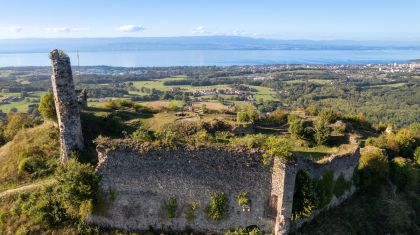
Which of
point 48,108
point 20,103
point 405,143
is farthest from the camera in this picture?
point 20,103

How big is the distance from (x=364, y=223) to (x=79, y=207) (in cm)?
1604

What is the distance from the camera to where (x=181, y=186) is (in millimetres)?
16125

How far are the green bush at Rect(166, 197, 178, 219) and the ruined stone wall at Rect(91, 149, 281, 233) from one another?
0.58 feet

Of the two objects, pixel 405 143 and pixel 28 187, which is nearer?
pixel 28 187

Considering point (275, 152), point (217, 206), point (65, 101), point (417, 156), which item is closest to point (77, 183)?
point (65, 101)

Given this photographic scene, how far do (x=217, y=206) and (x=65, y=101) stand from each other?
31.6 feet

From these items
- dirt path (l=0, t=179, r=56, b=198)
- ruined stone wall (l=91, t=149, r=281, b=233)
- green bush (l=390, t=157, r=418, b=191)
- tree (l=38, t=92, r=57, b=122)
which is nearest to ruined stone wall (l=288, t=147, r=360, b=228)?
ruined stone wall (l=91, t=149, r=281, b=233)

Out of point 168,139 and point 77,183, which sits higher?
point 168,139

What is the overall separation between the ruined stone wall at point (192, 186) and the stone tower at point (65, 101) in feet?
11.9

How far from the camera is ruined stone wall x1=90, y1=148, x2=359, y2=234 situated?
51.1 feet

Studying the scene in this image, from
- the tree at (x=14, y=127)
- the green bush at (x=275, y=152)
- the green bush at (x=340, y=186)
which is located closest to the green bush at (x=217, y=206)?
the green bush at (x=275, y=152)

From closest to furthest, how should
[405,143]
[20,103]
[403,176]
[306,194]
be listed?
[306,194]
[403,176]
[405,143]
[20,103]

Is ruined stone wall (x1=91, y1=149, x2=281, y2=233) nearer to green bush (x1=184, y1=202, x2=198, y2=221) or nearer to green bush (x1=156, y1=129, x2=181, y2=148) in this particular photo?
green bush (x1=184, y1=202, x2=198, y2=221)

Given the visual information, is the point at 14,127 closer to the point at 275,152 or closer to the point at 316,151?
the point at 275,152
